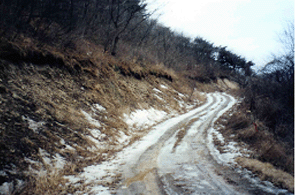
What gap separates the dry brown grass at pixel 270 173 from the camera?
4.94m

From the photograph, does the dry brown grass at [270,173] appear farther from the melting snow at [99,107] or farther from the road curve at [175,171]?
the melting snow at [99,107]

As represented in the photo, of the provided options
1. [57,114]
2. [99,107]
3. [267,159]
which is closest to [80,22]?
[99,107]

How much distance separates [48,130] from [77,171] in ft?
6.77

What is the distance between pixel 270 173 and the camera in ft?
18.0

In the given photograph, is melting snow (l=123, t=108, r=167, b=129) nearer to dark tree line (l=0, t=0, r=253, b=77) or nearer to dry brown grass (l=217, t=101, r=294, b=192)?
dry brown grass (l=217, t=101, r=294, b=192)

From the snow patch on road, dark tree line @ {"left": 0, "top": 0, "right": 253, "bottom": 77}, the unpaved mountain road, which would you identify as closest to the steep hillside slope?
the snow patch on road

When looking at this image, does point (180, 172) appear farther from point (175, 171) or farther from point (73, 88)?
point (73, 88)

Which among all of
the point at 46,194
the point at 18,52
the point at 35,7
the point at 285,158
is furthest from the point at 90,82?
the point at 285,158

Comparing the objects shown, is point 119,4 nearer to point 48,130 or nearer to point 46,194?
point 48,130

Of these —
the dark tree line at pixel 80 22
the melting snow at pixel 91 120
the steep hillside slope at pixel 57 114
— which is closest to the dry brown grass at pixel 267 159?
the steep hillside slope at pixel 57 114

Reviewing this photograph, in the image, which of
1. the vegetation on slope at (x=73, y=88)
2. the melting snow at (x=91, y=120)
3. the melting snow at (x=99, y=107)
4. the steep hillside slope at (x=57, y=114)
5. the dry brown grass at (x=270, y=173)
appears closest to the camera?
the dry brown grass at (x=270, y=173)

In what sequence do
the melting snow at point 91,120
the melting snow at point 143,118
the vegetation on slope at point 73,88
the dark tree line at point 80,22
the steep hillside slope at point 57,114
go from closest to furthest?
the steep hillside slope at point 57,114 → the vegetation on slope at point 73,88 → the melting snow at point 91,120 → the dark tree line at point 80,22 → the melting snow at point 143,118

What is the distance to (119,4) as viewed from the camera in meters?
17.1

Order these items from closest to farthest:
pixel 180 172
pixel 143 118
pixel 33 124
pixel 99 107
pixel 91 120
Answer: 1. pixel 180 172
2. pixel 33 124
3. pixel 91 120
4. pixel 99 107
5. pixel 143 118
